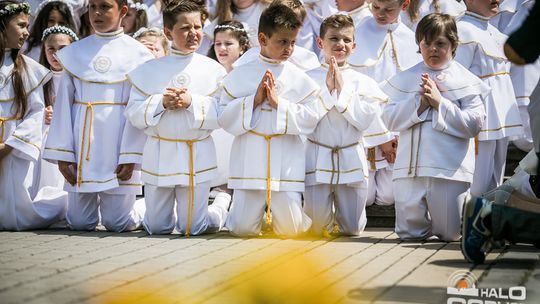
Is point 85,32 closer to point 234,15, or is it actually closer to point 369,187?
point 234,15

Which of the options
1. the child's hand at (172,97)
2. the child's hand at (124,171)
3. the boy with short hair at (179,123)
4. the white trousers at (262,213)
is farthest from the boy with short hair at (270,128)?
the child's hand at (124,171)

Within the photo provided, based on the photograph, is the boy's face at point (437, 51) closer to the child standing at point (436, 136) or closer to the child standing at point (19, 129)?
the child standing at point (436, 136)

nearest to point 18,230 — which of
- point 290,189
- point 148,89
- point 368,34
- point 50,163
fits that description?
point 50,163

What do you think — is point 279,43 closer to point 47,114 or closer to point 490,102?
point 490,102

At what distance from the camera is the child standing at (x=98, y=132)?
8102 millimetres

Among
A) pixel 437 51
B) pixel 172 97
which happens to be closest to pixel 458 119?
pixel 437 51

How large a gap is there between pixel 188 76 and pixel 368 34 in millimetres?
2070

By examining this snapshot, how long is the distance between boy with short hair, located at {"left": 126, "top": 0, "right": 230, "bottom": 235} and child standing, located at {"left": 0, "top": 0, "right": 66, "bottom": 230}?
90cm

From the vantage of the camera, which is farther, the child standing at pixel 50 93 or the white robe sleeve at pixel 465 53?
the child standing at pixel 50 93

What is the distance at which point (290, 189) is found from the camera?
7.69 m

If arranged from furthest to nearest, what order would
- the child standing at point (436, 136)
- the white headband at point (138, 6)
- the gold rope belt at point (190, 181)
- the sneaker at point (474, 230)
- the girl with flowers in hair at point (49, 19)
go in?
the white headband at point (138, 6) → the girl with flowers in hair at point (49, 19) → the gold rope belt at point (190, 181) → the child standing at point (436, 136) → the sneaker at point (474, 230)

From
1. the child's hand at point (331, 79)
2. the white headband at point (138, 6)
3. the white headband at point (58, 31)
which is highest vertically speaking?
the white headband at point (138, 6)

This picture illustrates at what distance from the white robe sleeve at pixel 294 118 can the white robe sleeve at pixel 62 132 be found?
1.82 m

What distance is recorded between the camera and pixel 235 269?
233 inches
